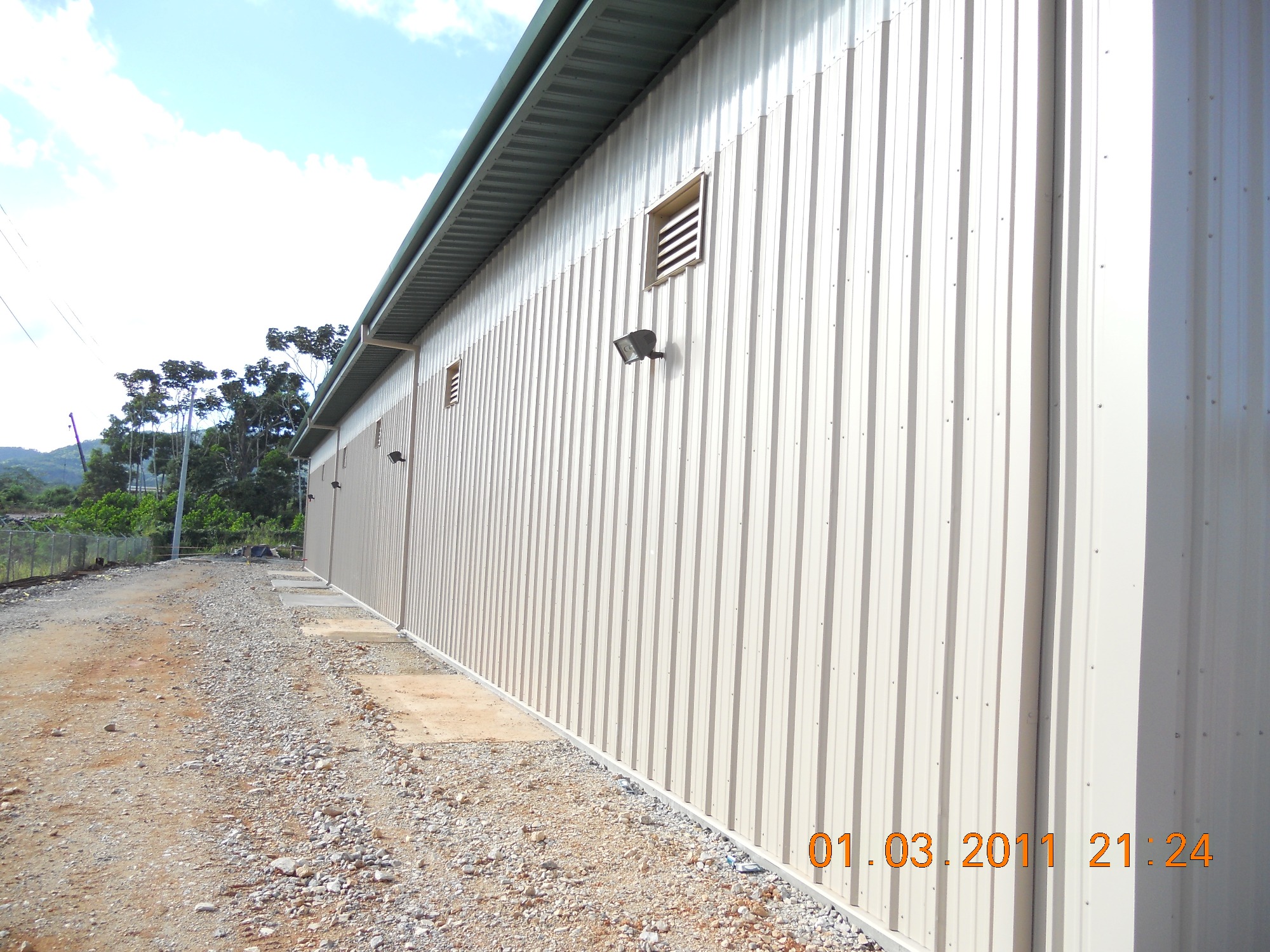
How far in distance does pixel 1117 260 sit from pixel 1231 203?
45 cm

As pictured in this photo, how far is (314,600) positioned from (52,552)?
8892 mm

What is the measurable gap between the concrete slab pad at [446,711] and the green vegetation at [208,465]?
3389 cm

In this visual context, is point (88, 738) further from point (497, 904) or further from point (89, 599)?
point (89, 599)

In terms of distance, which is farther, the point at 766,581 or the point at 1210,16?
the point at 766,581

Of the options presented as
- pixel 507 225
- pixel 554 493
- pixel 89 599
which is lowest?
pixel 89 599

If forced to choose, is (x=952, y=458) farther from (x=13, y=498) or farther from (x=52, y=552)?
(x=13, y=498)

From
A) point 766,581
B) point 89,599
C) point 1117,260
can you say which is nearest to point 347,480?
→ point 89,599

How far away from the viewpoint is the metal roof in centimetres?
462

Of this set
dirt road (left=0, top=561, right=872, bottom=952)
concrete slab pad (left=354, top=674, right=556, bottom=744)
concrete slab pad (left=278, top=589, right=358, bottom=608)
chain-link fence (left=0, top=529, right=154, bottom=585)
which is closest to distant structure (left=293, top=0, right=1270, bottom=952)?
dirt road (left=0, top=561, right=872, bottom=952)

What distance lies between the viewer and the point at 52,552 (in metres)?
19.9

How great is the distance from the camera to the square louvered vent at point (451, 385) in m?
9.48

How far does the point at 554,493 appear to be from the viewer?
238 inches

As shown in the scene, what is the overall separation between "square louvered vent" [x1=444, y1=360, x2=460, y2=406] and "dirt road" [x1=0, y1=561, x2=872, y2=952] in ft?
12.8

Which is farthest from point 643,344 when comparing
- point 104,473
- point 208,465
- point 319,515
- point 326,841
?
point 104,473
